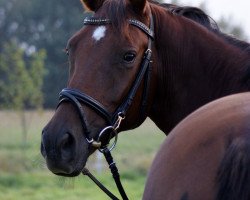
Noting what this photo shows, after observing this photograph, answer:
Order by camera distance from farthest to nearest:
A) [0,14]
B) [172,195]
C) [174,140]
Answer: [0,14] → [174,140] → [172,195]

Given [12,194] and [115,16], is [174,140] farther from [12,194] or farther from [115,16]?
[12,194]

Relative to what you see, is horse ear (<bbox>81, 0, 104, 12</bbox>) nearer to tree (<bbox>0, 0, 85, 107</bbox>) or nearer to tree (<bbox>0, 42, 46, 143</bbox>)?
tree (<bbox>0, 42, 46, 143</bbox>)

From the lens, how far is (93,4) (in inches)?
154

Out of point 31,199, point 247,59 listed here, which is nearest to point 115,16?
point 247,59

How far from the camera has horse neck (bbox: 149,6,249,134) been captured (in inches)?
152

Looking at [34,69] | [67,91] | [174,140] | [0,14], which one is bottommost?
[0,14]

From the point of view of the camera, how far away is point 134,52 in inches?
141

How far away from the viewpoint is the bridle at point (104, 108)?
11.0 ft

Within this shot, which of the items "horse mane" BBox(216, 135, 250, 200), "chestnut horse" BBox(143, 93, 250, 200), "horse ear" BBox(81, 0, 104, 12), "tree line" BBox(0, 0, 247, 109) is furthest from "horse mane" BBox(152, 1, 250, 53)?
"tree line" BBox(0, 0, 247, 109)

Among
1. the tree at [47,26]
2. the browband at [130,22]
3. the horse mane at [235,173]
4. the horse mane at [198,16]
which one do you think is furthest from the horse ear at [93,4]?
the tree at [47,26]

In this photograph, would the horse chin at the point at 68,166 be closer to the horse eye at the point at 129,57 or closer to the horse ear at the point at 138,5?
the horse eye at the point at 129,57

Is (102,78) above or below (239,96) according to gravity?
below

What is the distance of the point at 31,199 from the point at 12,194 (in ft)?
2.29

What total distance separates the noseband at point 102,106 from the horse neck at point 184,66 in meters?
0.15
